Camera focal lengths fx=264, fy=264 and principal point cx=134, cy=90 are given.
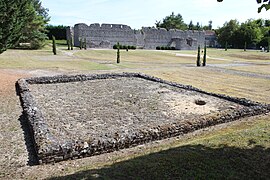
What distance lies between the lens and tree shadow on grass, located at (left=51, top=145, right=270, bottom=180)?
445cm

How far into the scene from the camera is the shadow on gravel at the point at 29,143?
18.5 feet

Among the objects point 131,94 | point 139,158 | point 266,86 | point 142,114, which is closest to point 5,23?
point 131,94

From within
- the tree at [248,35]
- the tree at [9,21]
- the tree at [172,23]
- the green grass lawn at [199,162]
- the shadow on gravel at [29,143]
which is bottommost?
the shadow on gravel at [29,143]

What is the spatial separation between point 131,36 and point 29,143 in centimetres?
4455

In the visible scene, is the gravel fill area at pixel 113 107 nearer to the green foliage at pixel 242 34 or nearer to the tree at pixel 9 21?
the tree at pixel 9 21

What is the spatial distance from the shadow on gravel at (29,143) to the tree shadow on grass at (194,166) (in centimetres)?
133

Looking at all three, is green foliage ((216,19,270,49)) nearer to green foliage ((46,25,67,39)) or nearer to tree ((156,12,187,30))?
tree ((156,12,187,30))

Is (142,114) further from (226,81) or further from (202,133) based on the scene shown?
(226,81)

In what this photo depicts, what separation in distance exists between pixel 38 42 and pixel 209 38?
187ft

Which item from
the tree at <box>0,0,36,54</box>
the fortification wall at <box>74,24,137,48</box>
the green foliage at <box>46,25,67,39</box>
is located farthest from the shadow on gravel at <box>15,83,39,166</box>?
the green foliage at <box>46,25,67,39</box>

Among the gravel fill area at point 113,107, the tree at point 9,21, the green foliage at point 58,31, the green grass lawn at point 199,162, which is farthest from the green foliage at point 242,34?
the green grass lawn at point 199,162

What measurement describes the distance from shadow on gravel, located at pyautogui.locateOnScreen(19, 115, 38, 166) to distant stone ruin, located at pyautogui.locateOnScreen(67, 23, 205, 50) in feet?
121

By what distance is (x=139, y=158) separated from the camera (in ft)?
17.9

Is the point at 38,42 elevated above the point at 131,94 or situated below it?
above
